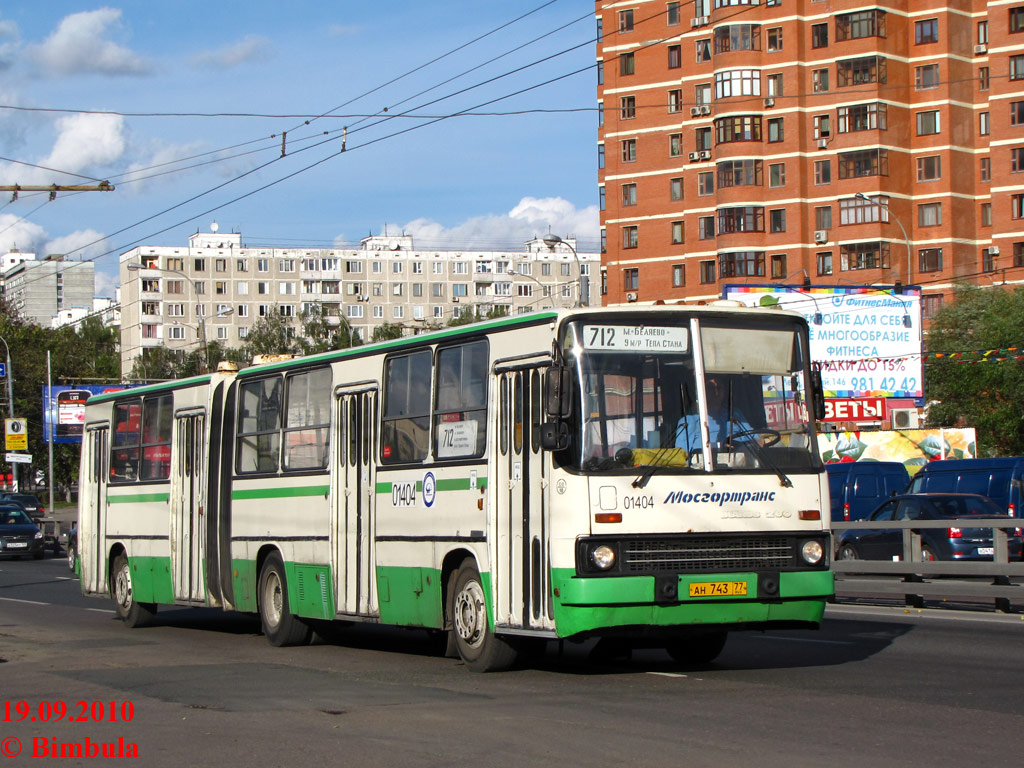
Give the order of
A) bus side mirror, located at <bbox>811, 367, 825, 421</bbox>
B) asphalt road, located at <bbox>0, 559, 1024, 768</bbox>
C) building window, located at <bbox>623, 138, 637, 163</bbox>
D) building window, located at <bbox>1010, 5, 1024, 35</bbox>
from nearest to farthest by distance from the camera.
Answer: asphalt road, located at <bbox>0, 559, 1024, 768</bbox>, bus side mirror, located at <bbox>811, 367, 825, 421</bbox>, building window, located at <bbox>1010, 5, 1024, 35</bbox>, building window, located at <bbox>623, 138, 637, 163</bbox>

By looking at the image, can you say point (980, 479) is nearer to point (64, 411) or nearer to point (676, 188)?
point (64, 411)

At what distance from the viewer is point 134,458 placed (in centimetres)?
1927

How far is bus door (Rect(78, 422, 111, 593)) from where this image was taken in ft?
65.7

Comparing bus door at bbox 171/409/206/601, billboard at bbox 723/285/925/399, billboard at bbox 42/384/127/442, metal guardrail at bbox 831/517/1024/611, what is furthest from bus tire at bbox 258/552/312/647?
billboard at bbox 42/384/127/442

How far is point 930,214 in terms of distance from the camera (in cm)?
7956

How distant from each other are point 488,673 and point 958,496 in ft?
Answer: 53.1

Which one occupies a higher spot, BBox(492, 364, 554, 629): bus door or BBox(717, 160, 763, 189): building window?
BBox(717, 160, 763, 189): building window

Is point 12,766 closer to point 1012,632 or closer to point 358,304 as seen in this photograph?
point 1012,632

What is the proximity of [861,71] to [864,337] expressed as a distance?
1508 inches

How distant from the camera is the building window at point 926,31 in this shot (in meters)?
79.0

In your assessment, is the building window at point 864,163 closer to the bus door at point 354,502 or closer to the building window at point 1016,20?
the building window at point 1016,20

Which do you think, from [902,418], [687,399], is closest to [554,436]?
[687,399]

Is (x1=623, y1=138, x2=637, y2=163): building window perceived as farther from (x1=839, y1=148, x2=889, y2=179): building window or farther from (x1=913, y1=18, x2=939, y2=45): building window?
(x1=913, y1=18, x2=939, y2=45): building window

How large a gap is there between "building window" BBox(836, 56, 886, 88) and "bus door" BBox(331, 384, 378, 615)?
226ft
